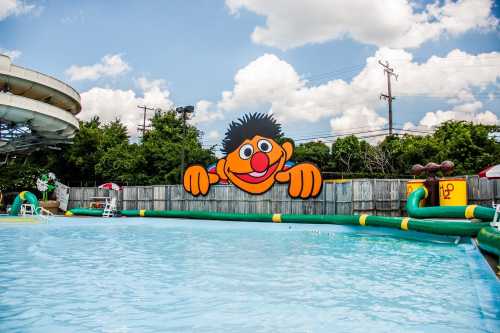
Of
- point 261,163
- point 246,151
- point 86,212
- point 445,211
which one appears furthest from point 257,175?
point 86,212

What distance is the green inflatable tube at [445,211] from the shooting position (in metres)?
9.62

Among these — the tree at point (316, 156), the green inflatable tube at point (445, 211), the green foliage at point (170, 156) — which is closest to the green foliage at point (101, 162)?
the green foliage at point (170, 156)

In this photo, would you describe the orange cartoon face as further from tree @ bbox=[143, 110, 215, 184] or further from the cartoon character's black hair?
tree @ bbox=[143, 110, 215, 184]

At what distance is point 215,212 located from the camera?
61.3ft

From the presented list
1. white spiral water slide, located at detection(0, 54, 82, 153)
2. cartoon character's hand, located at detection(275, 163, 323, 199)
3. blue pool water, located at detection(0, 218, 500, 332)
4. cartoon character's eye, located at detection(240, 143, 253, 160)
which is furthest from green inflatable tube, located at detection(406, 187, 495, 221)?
white spiral water slide, located at detection(0, 54, 82, 153)

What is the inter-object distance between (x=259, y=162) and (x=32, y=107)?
33.7 ft

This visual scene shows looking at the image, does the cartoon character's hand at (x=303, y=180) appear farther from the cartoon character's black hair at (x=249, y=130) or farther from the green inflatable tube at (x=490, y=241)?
the green inflatable tube at (x=490, y=241)

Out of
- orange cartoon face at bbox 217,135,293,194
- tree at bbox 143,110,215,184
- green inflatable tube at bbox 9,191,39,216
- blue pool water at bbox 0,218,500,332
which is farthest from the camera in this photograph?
tree at bbox 143,110,215,184

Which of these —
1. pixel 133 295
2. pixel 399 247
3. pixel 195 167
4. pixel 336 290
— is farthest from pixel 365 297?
pixel 195 167

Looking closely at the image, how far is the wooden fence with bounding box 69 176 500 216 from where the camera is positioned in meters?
15.0

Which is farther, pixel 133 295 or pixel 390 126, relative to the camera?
pixel 390 126

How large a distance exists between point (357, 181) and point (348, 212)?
1202mm

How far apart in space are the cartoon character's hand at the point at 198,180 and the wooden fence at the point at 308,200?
12.5 inches

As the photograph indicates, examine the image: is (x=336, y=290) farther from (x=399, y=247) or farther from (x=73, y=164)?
(x=73, y=164)
